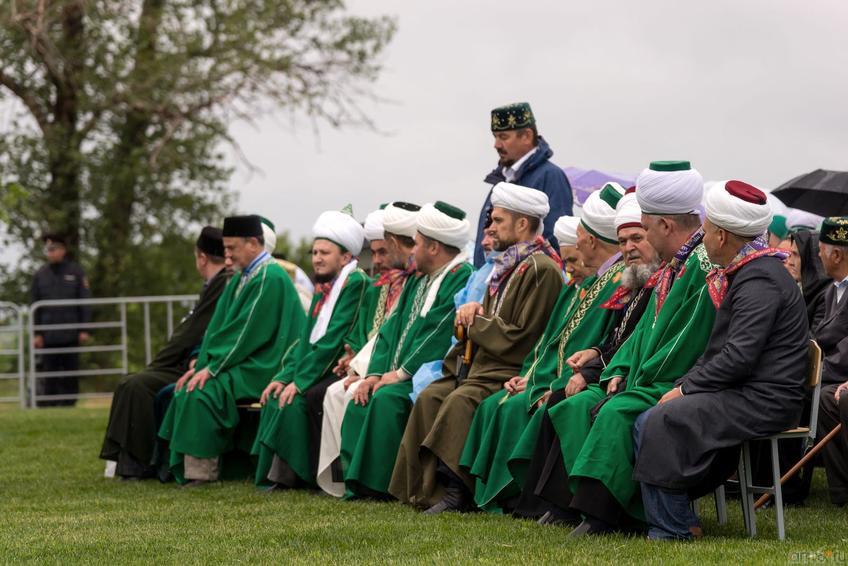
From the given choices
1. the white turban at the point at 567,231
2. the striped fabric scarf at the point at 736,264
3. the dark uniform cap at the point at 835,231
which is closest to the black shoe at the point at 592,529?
the striped fabric scarf at the point at 736,264

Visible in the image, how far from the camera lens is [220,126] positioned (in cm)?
2114

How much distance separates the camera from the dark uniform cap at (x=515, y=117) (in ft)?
30.6

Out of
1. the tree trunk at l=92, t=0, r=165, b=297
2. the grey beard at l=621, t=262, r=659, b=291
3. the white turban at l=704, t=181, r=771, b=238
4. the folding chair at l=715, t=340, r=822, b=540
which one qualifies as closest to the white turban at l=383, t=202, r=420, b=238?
the grey beard at l=621, t=262, r=659, b=291

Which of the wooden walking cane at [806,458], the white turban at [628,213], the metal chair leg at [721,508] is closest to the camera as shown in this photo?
the metal chair leg at [721,508]

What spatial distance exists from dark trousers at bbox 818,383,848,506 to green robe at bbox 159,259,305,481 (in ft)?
13.0

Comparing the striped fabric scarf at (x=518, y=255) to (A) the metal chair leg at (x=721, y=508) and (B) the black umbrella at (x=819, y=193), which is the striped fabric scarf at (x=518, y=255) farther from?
(B) the black umbrella at (x=819, y=193)

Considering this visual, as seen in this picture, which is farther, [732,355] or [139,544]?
[139,544]

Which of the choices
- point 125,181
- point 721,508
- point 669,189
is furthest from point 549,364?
point 125,181

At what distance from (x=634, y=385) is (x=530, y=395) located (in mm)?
1016

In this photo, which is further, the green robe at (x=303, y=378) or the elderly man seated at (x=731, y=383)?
the green robe at (x=303, y=378)

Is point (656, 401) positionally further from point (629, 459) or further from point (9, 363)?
point (9, 363)

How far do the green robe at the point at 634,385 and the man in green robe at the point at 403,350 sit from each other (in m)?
1.83

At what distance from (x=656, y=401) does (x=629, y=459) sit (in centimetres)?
30

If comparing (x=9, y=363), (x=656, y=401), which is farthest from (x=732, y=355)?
(x=9, y=363)
